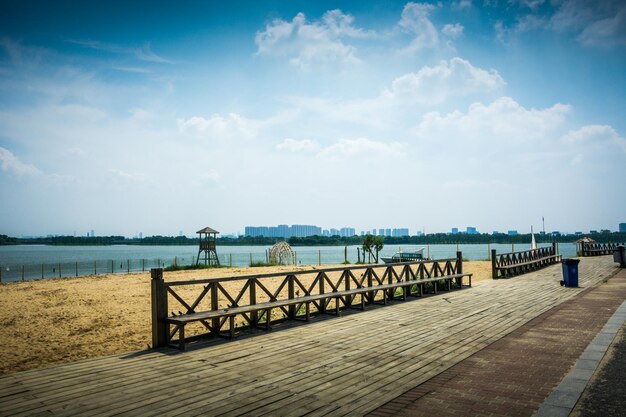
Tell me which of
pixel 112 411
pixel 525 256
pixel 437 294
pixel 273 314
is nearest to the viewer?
pixel 112 411

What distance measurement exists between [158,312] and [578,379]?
23.5 feet

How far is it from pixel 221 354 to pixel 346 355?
7.37ft

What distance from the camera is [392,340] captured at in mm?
8352

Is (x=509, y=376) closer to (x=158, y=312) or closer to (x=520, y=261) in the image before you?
(x=158, y=312)

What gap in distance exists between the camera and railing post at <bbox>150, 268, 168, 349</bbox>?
315 inches

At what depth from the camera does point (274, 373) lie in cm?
629

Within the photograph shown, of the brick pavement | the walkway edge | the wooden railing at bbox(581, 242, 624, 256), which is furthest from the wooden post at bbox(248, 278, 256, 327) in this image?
the wooden railing at bbox(581, 242, 624, 256)

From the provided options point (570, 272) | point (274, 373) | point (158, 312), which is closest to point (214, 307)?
point (158, 312)

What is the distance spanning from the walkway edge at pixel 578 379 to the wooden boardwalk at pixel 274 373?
1.60 m

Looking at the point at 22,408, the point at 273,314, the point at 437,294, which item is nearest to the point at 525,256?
the point at 437,294

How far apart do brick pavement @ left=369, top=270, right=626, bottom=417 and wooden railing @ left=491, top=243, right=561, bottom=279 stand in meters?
11.0

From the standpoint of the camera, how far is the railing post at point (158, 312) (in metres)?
8.01

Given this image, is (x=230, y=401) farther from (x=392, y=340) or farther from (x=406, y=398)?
(x=392, y=340)

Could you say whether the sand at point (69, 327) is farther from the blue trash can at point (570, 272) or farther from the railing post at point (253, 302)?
the blue trash can at point (570, 272)
